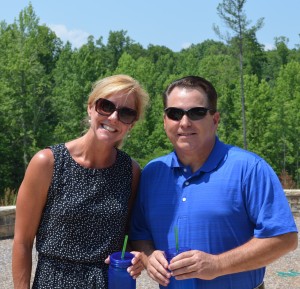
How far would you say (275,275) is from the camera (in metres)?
7.76

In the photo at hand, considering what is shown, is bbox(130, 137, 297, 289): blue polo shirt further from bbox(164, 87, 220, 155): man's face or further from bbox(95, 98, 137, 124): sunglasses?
bbox(95, 98, 137, 124): sunglasses

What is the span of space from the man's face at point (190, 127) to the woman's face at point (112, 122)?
0.66ft

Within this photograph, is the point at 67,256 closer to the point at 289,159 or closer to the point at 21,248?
the point at 21,248

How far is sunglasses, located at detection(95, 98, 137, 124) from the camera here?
270 cm

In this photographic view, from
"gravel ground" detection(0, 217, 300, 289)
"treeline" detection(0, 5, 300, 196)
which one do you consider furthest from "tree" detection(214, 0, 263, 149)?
"gravel ground" detection(0, 217, 300, 289)

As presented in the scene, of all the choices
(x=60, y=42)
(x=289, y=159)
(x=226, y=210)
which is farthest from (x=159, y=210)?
(x=60, y=42)

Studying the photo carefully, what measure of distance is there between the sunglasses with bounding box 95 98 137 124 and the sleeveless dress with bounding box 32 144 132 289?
27cm

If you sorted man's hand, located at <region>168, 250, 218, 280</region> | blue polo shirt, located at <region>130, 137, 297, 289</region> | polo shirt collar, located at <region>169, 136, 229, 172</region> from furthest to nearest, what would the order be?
1. polo shirt collar, located at <region>169, 136, 229, 172</region>
2. blue polo shirt, located at <region>130, 137, 297, 289</region>
3. man's hand, located at <region>168, 250, 218, 280</region>

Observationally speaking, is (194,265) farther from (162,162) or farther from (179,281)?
(162,162)

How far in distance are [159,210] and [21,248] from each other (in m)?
0.69

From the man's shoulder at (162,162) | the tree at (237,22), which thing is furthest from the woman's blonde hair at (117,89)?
the tree at (237,22)

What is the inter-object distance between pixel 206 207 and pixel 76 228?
2.06ft

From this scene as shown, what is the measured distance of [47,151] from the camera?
2725 millimetres

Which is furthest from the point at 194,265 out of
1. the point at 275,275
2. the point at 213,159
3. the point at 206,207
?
the point at 275,275
